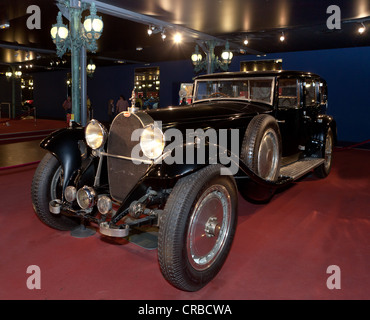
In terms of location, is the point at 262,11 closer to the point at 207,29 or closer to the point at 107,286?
the point at 207,29

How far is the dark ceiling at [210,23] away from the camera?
273 inches

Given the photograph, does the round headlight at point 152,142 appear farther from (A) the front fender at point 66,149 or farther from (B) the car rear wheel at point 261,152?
(B) the car rear wheel at point 261,152

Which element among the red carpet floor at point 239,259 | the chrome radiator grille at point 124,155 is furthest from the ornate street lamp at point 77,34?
the chrome radiator grille at point 124,155

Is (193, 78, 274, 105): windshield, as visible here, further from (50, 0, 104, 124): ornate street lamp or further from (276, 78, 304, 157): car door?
(50, 0, 104, 124): ornate street lamp

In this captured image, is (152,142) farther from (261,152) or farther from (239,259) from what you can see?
(261,152)

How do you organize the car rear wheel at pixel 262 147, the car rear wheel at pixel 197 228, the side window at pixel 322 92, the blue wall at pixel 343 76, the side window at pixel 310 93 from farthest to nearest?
the blue wall at pixel 343 76, the side window at pixel 322 92, the side window at pixel 310 93, the car rear wheel at pixel 262 147, the car rear wheel at pixel 197 228

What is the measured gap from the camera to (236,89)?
4375 millimetres

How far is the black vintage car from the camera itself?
2.29 metres

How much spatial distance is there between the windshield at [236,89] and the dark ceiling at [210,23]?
120 inches

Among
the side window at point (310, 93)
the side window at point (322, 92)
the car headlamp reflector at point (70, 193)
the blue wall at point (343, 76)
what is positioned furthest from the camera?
the blue wall at point (343, 76)

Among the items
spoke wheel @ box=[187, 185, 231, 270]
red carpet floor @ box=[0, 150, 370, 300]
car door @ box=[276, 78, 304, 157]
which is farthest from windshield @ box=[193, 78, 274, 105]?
spoke wheel @ box=[187, 185, 231, 270]

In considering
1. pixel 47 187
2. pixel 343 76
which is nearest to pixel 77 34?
pixel 47 187

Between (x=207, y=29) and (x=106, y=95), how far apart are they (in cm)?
1126

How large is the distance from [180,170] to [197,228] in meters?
0.45
